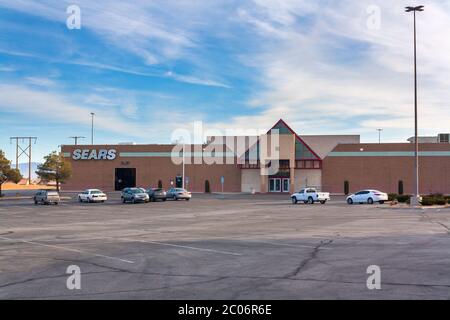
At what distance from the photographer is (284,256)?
1370cm

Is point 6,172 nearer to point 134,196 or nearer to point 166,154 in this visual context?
point 166,154

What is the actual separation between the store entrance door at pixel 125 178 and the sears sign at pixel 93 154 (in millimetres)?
2540

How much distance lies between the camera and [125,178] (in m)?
81.2

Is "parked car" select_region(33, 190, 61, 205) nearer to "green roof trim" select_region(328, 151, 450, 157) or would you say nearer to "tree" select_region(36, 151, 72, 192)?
"tree" select_region(36, 151, 72, 192)

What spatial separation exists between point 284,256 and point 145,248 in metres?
4.35

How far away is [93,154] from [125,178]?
6.33 metres

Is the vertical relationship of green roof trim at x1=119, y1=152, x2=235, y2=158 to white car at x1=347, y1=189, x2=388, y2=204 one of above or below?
above

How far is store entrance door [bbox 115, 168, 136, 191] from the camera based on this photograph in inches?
3177

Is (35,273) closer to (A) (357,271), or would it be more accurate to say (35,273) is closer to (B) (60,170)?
(A) (357,271)

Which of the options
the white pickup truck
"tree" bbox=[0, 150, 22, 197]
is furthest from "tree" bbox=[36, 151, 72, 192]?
the white pickup truck

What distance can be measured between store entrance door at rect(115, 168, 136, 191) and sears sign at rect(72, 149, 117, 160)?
254cm

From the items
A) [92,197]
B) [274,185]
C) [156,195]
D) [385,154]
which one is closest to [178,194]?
[156,195]

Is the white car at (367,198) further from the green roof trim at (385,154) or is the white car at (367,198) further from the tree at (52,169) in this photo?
the tree at (52,169)
